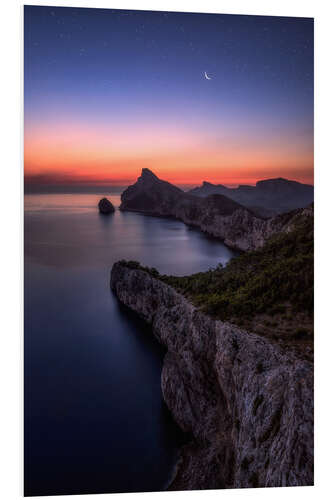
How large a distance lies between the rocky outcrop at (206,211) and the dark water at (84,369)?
46.1 inches

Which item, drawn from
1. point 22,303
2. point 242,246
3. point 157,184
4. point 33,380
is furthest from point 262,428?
point 242,246

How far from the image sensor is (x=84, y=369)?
7461 mm

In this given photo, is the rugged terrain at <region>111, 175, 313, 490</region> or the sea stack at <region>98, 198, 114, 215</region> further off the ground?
the sea stack at <region>98, 198, 114, 215</region>

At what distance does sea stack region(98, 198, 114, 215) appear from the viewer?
7874mm

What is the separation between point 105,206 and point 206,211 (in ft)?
36.4

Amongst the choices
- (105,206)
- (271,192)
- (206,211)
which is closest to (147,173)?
(105,206)

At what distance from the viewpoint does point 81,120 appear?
6199 millimetres

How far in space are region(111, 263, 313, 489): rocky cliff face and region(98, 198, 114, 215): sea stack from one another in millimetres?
3031

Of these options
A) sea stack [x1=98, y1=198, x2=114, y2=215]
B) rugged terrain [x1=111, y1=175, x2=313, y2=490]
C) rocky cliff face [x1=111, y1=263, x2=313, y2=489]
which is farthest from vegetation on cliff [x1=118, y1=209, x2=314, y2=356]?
sea stack [x1=98, y1=198, x2=114, y2=215]

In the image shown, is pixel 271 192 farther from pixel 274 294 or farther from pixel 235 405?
pixel 235 405

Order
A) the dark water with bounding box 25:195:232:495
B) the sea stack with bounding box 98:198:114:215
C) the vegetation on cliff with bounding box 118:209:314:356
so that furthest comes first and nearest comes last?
the sea stack with bounding box 98:198:114:215 → the dark water with bounding box 25:195:232:495 → the vegetation on cliff with bounding box 118:209:314:356

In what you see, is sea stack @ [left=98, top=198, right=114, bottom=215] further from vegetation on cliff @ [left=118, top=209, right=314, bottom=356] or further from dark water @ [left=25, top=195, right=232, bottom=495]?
vegetation on cliff @ [left=118, top=209, right=314, bottom=356]

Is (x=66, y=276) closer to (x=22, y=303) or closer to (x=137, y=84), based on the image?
(x=22, y=303)

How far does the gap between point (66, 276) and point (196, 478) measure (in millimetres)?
5275
